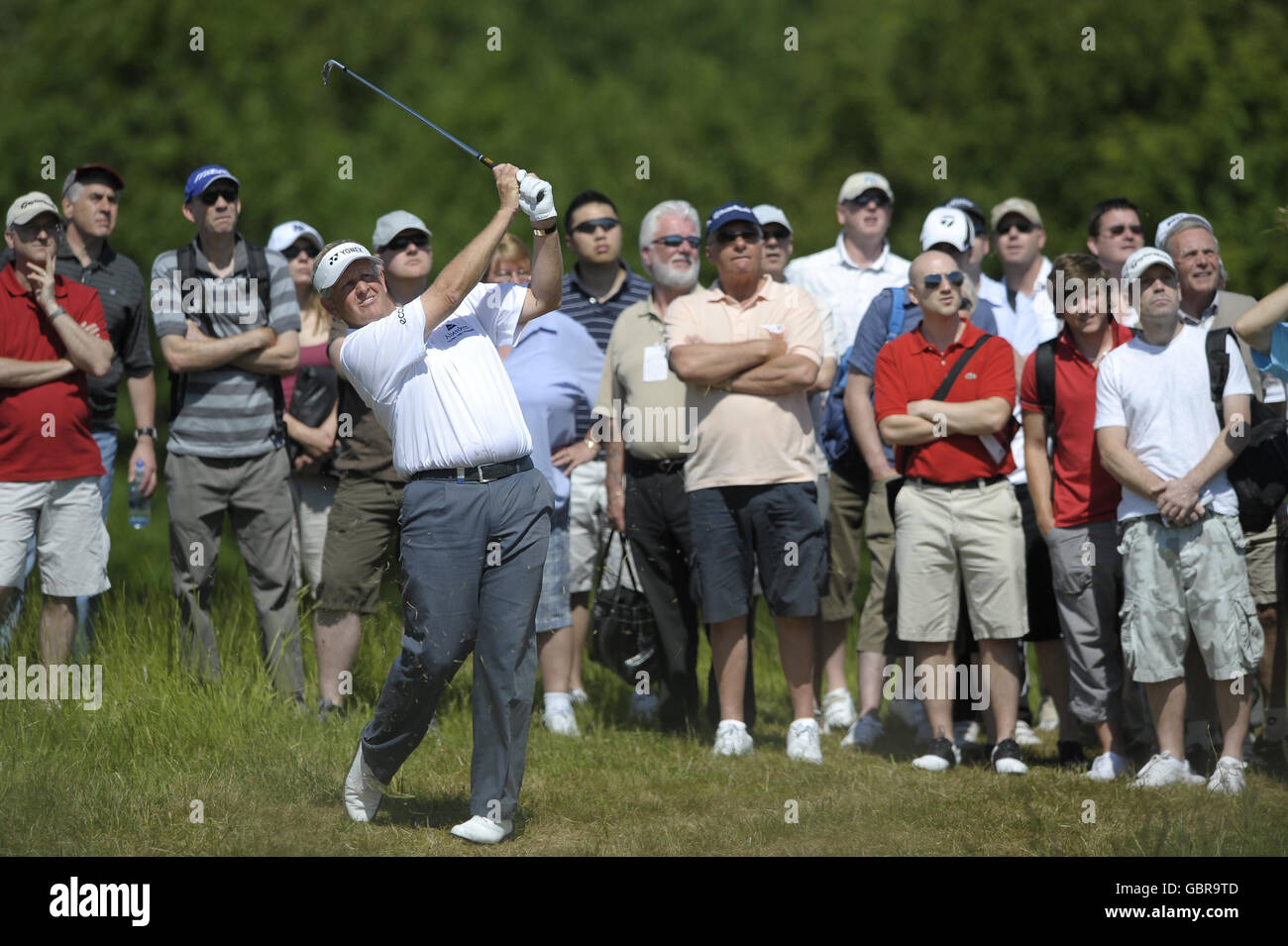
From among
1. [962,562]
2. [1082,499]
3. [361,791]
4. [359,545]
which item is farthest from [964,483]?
[361,791]

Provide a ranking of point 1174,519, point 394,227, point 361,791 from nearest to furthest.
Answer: point 361,791 → point 1174,519 → point 394,227

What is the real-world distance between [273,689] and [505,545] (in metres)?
2.57

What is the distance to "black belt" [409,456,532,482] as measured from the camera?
6.05 metres

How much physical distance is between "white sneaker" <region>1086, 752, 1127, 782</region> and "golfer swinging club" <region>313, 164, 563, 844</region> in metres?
2.73

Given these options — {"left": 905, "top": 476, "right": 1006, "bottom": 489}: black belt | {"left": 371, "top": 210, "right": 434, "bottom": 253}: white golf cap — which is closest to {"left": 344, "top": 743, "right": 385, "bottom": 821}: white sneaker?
{"left": 371, "top": 210, "right": 434, "bottom": 253}: white golf cap

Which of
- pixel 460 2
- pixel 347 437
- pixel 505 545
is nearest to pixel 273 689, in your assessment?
pixel 347 437

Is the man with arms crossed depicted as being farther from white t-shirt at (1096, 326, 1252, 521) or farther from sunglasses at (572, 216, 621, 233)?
sunglasses at (572, 216, 621, 233)

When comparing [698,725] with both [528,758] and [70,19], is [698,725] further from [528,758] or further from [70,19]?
[70,19]

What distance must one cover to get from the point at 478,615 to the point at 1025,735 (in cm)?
361

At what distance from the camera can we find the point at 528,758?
759 cm

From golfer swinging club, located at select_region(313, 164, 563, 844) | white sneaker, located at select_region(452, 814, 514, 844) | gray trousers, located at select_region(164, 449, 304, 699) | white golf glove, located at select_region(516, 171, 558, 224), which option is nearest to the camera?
white golf glove, located at select_region(516, 171, 558, 224)

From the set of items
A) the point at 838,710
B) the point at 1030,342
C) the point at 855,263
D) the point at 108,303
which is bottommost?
the point at 838,710

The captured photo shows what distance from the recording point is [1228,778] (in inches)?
276

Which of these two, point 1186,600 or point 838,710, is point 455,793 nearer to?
point 838,710
